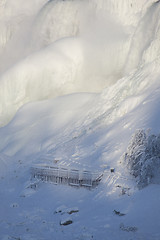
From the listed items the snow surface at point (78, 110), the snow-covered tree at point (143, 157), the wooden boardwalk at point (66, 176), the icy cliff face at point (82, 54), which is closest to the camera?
the snow surface at point (78, 110)

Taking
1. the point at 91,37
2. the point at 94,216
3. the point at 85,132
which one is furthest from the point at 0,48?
the point at 94,216

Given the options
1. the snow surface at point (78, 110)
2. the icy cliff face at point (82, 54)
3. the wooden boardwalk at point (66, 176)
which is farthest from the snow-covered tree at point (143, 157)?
the icy cliff face at point (82, 54)

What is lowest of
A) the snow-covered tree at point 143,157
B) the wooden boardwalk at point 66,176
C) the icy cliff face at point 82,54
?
the wooden boardwalk at point 66,176

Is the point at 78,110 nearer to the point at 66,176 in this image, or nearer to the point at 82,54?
the point at 82,54

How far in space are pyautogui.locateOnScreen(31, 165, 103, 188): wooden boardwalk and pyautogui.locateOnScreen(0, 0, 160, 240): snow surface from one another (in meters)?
0.33

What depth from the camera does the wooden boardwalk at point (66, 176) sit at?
16.3 metres

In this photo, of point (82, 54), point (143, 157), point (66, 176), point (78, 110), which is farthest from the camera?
point (82, 54)

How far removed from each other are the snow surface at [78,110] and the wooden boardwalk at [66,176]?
1.08 ft

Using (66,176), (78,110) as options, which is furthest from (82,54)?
(66,176)

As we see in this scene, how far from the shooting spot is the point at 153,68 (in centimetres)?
2175

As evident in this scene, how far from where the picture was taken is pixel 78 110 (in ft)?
82.3

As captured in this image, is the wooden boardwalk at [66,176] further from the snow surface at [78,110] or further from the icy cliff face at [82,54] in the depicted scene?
the icy cliff face at [82,54]

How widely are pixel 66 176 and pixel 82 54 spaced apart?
15277mm

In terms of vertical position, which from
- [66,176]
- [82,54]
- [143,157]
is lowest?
[66,176]
